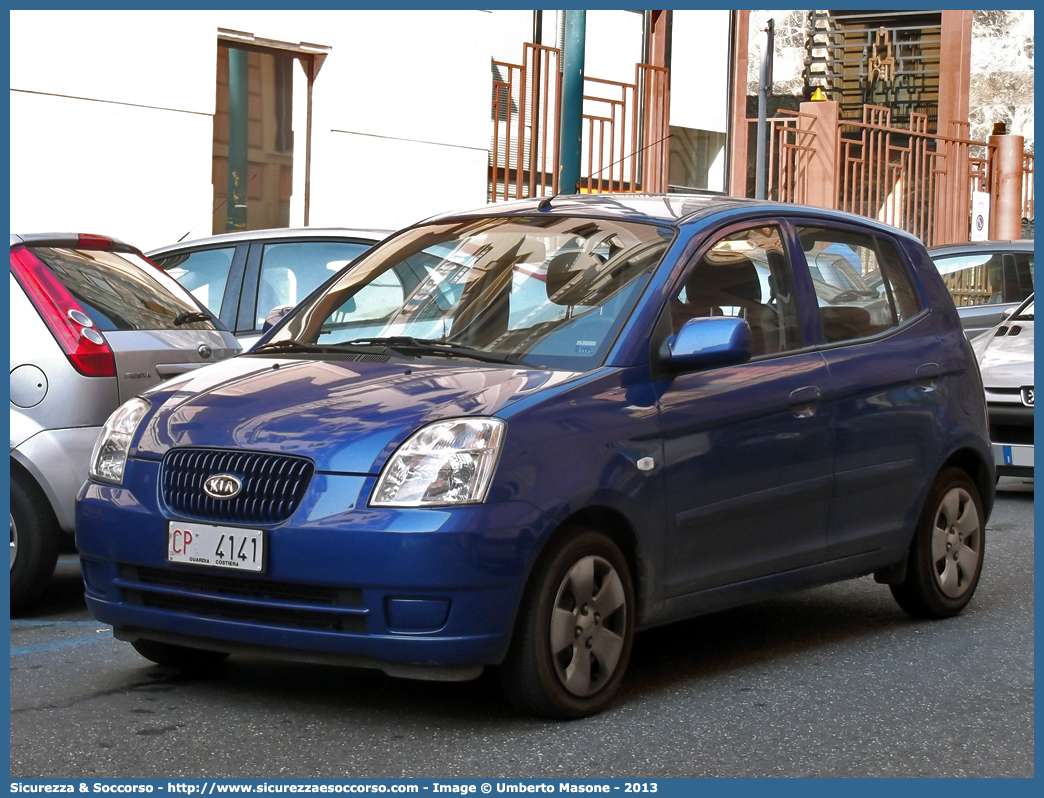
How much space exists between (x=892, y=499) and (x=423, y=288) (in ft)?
6.69

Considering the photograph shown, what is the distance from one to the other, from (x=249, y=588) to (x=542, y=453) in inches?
37.4

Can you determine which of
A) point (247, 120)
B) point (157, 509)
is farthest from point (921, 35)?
point (157, 509)

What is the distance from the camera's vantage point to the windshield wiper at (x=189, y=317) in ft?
23.9

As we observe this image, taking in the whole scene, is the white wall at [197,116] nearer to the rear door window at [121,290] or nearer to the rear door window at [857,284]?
the rear door window at [121,290]

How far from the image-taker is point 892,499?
6.49 m

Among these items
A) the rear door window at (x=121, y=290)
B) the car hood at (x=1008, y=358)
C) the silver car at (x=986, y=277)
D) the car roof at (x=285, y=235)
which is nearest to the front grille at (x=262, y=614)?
the rear door window at (x=121, y=290)

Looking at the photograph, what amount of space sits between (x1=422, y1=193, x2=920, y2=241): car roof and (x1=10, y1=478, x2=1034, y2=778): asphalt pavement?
1.62m

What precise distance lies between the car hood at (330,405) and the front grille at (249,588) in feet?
1.17

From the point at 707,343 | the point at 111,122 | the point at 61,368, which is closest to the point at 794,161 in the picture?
the point at 111,122

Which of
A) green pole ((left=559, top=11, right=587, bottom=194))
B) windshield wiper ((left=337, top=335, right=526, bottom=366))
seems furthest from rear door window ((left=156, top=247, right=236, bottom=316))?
windshield wiper ((left=337, top=335, right=526, bottom=366))

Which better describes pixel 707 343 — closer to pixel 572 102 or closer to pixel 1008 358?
pixel 1008 358

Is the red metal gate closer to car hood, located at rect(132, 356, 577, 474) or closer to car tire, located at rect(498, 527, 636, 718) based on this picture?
car hood, located at rect(132, 356, 577, 474)

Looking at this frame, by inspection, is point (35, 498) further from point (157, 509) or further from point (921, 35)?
point (921, 35)

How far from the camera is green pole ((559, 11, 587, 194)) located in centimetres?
1181
